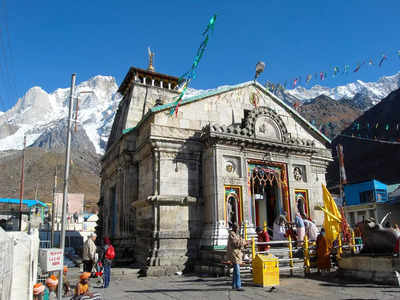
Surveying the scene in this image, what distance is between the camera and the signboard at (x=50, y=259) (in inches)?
261

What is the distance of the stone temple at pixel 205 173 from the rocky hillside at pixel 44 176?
236 ft

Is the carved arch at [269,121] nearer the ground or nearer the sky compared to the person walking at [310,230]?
nearer the sky

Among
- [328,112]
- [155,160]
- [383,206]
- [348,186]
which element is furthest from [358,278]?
[328,112]

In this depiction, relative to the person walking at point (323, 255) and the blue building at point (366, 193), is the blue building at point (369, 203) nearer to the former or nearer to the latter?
the blue building at point (366, 193)

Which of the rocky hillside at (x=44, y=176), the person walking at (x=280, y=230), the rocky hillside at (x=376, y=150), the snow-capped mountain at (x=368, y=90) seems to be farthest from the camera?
the snow-capped mountain at (x=368, y=90)

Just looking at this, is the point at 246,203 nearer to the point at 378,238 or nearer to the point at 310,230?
the point at 310,230

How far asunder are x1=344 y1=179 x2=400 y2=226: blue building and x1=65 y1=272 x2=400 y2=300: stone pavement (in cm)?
3097

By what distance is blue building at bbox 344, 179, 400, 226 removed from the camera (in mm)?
39312

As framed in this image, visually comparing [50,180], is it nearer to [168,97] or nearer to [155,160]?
[168,97]

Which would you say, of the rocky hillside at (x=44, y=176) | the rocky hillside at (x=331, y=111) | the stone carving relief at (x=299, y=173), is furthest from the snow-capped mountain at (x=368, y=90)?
the stone carving relief at (x=299, y=173)

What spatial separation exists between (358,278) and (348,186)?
126 feet

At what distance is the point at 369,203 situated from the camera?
40406 mm

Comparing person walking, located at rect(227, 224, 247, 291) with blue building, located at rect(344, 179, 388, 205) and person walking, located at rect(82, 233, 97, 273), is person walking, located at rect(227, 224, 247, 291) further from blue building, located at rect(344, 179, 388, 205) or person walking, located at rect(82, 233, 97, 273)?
blue building, located at rect(344, 179, 388, 205)

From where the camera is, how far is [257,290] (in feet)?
32.8
